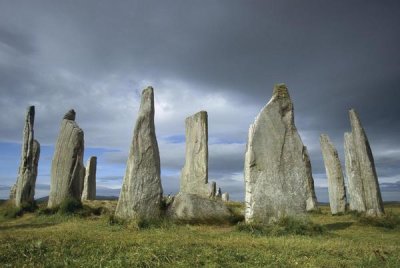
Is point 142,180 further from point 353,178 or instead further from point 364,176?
point 353,178

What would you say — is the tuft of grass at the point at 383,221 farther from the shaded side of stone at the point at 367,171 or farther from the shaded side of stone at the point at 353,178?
the shaded side of stone at the point at 353,178

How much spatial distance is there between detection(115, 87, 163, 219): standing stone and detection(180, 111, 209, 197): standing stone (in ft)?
21.5

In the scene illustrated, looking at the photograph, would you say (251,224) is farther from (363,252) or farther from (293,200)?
(363,252)

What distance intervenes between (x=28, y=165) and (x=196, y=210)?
1024 cm

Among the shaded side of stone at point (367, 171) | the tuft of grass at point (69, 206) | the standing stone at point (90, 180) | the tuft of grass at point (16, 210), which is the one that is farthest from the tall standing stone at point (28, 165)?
the shaded side of stone at point (367, 171)

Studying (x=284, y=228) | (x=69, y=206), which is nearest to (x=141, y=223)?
(x=284, y=228)

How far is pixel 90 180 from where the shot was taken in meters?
30.7

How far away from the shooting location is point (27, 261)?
769 cm

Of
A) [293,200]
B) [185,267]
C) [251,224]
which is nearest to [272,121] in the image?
[293,200]

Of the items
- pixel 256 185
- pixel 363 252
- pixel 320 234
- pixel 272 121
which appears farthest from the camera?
pixel 272 121

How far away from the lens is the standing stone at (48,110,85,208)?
1825cm

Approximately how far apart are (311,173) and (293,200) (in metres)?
13.4

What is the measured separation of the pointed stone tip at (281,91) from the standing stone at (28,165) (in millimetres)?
12330

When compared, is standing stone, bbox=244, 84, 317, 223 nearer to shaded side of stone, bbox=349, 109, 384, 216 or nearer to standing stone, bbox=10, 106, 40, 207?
shaded side of stone, bbox=349, 109, 384, 216
